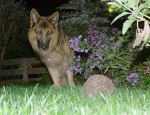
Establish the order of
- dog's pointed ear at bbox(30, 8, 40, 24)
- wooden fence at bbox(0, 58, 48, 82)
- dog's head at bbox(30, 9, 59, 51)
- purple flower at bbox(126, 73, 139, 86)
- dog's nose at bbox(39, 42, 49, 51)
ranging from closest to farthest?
1. purple flower at bbox(126, 73, 139, 86)
2. dog's pointed ear at bbox(30, 8, 40, 24)
3. dog's head at bbox(30, 9, 59, 51)
4. dog's nose at bbox(39, 42, 49, 51)
5. wooden fence at bbox(0, 58, 48, 82)

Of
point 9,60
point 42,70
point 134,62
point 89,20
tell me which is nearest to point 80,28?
point 89,20

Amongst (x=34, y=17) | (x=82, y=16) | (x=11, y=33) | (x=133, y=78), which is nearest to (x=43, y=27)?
(x=34, y=17)

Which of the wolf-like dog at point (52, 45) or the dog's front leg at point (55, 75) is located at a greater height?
the wolf-like dog at point (52, 45)

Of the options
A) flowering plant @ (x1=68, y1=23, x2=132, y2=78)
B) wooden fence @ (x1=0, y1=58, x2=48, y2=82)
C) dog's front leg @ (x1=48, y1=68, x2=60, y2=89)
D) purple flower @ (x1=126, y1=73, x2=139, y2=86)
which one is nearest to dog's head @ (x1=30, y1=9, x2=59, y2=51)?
dog's front leg @ (x1=48, y1=68, x2=60, y2=89)

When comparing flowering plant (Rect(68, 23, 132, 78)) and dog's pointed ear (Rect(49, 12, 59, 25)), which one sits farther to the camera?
dog's pointed ear (Rect(49, 12, 59, 25))

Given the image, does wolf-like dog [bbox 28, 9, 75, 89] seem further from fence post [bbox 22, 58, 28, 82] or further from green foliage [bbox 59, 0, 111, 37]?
fence post [bbox 22, 58, 28, 82]

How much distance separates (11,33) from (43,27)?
7.09 metres

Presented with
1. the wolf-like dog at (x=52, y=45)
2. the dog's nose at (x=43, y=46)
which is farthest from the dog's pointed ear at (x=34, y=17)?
the dog's nose at (x=43, y=46)

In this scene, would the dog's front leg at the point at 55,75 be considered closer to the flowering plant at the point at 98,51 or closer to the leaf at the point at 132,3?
the flowering plant at the point at 98,51

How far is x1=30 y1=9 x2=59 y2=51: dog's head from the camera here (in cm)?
718

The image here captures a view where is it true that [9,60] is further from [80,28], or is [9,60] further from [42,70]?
[80,28]

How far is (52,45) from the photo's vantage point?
7496 millimetres

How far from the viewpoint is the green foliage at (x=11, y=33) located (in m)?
13.9

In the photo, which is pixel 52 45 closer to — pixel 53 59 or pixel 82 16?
pixel 53 59
